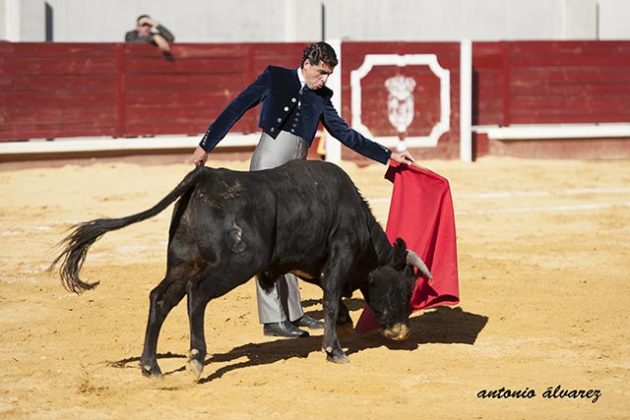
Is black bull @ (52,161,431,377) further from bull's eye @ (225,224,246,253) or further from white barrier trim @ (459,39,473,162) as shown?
white barrier trim @ (459,39,473,162)

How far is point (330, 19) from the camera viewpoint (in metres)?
14.3

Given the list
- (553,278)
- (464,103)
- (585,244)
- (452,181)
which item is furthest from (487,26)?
(553,278)

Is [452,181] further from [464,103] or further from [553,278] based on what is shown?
[553,278]

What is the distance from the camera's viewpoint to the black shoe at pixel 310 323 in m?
5.46

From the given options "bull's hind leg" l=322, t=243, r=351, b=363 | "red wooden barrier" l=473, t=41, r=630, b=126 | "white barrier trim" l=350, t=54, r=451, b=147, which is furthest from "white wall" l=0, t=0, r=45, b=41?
"bull's hind leg" l=322, t=243, r=351, b=363

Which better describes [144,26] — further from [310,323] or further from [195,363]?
[195,363]

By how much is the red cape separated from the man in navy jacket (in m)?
0.15

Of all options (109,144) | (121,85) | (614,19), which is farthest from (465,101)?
(614,19)

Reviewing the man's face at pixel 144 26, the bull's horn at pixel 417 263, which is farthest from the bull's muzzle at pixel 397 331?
the man's face at pixel 144 26

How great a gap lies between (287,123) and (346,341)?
37.4 inches

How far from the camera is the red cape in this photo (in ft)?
17.5

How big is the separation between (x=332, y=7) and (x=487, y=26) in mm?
2039

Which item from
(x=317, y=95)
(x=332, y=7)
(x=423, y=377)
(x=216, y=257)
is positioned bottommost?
(x=423, y=377)

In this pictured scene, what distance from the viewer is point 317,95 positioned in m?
5.13
